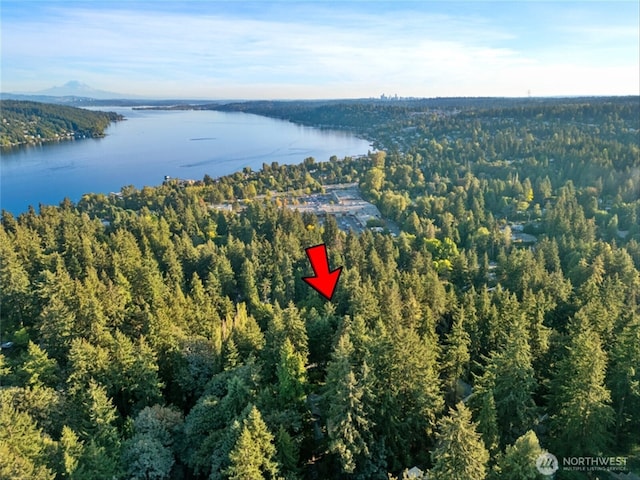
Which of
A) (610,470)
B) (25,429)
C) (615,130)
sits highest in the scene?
(615,130)

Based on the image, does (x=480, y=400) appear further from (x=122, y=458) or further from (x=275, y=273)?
(x=275, y=273)

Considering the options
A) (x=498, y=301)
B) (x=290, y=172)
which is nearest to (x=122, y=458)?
(x=498, y=301)

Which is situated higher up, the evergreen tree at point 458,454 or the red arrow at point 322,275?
the evergreen tree at point 458,454

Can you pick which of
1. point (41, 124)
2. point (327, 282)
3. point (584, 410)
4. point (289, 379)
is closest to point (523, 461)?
point (584, 410)

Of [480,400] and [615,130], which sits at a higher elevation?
[615,130]

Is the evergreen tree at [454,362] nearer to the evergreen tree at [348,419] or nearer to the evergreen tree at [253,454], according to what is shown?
the evergreen tree at [348,419]

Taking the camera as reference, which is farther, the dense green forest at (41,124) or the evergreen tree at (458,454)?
the dense green forest at (41,124)

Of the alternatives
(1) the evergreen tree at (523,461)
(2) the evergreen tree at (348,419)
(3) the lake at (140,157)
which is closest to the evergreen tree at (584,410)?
(1) the evergreen tree at (523,461)

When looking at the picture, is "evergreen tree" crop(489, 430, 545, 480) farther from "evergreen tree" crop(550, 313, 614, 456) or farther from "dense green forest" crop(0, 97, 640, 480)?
"evergreen tree" crop(550, 313, 614, 456)

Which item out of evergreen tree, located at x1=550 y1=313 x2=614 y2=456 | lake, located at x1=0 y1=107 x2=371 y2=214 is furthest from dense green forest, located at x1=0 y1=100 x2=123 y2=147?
evergreen tree, located at x1=550 y1=313 x2=614 y2=456
